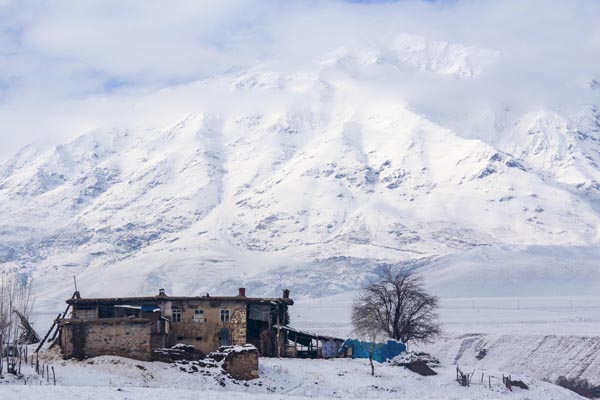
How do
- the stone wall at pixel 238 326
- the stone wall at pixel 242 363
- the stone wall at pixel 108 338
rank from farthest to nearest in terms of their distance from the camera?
the stone wall at pixel 238 326 < the stone wall at pixel 108 338 < the stone wall at pixel 242 363

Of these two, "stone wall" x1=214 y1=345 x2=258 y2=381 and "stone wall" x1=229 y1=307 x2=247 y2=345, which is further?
"stone wall" x1=229 y1=307 x2=247 y2=345

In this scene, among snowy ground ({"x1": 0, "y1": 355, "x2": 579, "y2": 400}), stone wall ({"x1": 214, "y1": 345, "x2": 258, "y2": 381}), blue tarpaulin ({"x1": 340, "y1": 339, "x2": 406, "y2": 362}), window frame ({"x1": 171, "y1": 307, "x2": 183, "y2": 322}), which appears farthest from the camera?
blue tarpaulin ({"x1": 340, "y1": 339, "x2": 406, "y2": 362})

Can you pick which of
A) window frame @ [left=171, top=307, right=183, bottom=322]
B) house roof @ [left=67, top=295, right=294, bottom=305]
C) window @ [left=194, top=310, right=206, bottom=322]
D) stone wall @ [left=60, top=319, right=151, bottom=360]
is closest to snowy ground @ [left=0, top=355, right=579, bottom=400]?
stone wall @ [left=60, top=319, right=151, bottom=360]

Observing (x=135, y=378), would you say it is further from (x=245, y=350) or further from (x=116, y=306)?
(x=116, y=306)

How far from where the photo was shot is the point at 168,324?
7494 cm

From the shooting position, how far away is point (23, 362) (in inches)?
2434

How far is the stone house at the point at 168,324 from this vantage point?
6525cm

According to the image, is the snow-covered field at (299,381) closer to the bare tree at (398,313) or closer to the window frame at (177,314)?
the window frame at (177,314)

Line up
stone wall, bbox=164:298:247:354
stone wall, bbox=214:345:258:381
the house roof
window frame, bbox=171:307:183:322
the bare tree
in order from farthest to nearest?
the bare tree
window frame, bbox=171:307:183:322
the house roof
stone wall, bbox=164:298:247:354
stone wall, bbox=214:345:258:381

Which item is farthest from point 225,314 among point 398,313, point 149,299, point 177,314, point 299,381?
point 398,313

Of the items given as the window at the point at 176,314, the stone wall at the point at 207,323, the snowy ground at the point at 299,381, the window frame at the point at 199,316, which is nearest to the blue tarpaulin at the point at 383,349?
the snowy ground at the point at 299,381

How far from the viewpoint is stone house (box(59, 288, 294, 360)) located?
65250mm

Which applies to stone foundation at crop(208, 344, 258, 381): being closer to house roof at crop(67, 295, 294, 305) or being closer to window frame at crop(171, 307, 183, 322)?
house roof at crop(67, 295, 294, 305)

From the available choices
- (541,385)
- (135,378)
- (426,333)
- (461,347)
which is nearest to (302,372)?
(135,378)
